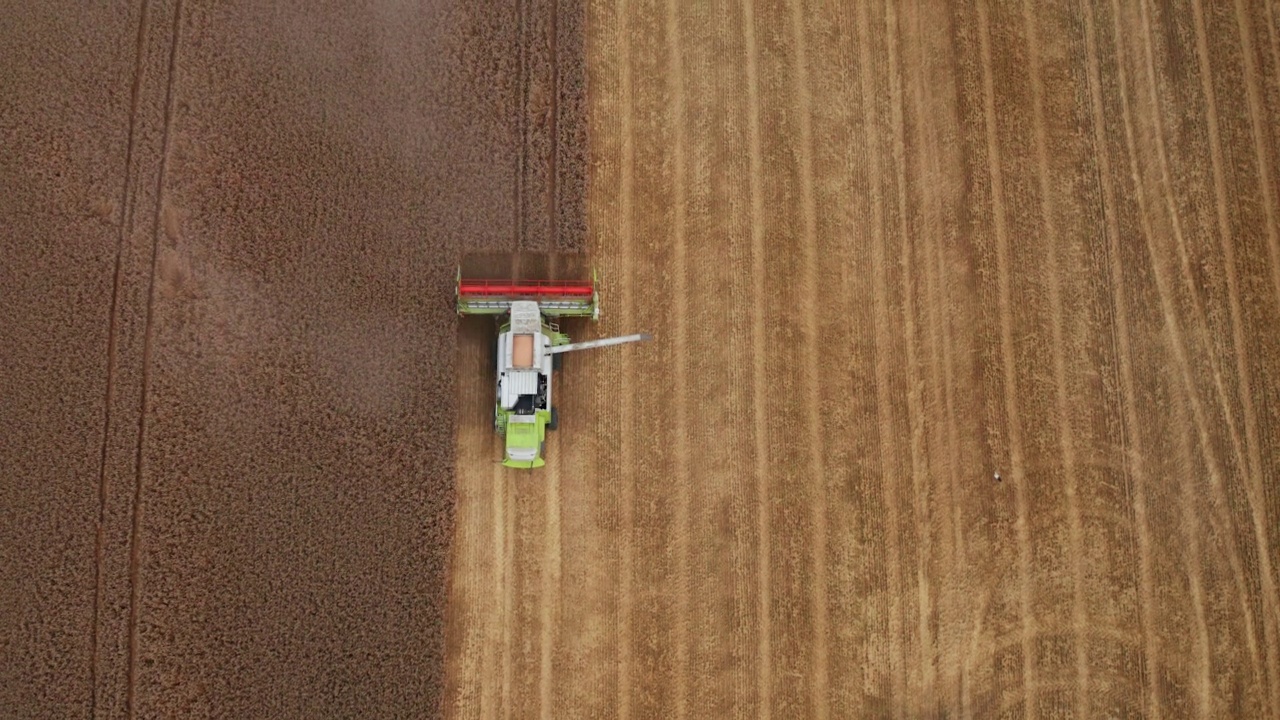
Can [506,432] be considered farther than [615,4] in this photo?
No

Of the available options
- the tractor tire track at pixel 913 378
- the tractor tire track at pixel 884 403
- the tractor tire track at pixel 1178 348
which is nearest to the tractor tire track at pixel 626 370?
the tractor tire track at pixel 884 403

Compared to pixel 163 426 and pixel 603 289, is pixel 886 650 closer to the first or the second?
pixel 603 289

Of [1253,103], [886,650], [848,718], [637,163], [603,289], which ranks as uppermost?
[1253,103]

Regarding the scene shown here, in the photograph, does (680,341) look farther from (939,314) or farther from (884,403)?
(939,314)

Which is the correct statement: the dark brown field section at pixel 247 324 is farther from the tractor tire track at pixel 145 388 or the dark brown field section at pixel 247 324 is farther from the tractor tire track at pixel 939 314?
the tractor tire track at pixel 939 314

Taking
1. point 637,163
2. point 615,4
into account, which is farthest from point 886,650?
point 615,4
